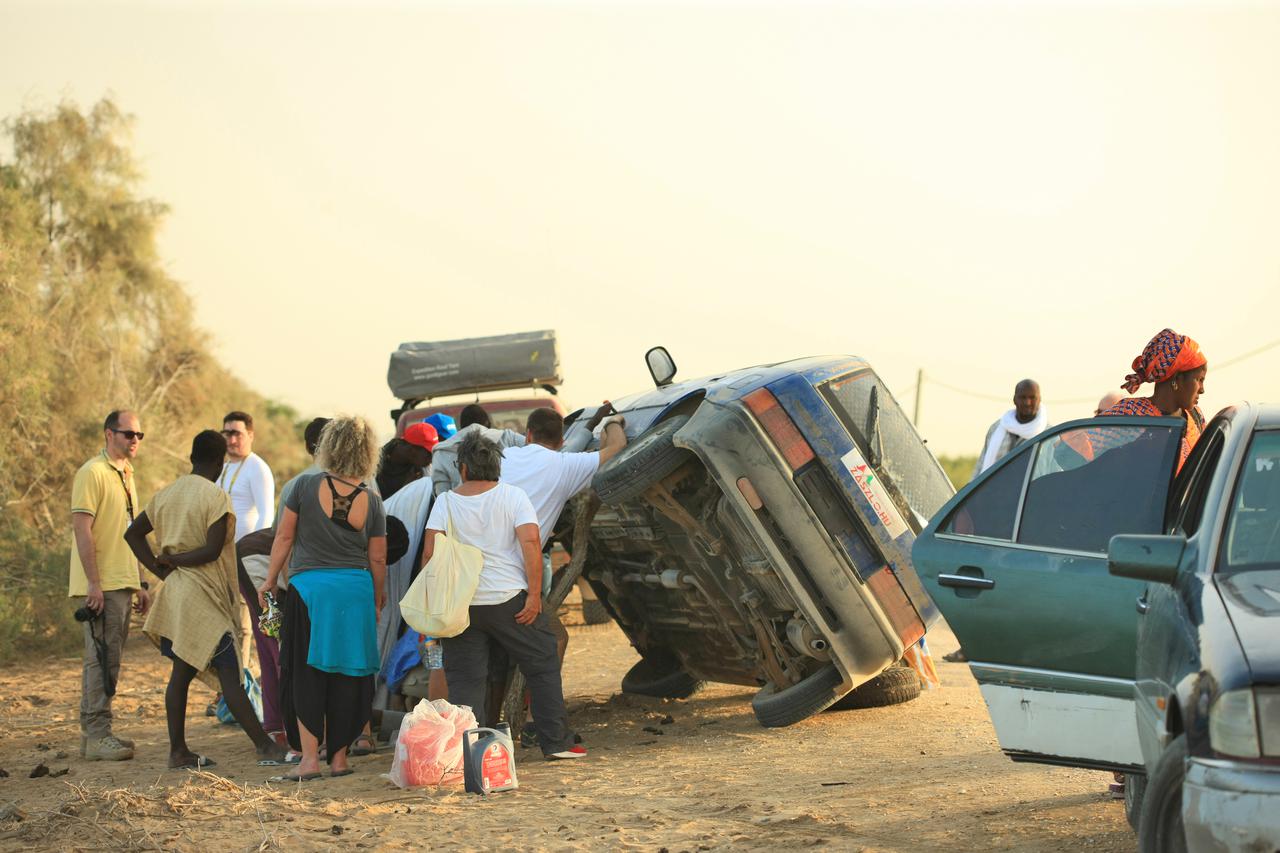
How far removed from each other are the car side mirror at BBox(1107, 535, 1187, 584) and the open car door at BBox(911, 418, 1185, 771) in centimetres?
75

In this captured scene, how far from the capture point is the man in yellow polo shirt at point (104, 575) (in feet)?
27.6

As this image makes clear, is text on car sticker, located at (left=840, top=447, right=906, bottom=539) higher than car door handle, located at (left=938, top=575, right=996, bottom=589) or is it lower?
higher

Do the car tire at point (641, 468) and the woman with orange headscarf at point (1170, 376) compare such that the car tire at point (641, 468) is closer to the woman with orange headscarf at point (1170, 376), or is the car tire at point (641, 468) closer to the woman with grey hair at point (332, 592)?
the woman with grey hair at point (332, 592)

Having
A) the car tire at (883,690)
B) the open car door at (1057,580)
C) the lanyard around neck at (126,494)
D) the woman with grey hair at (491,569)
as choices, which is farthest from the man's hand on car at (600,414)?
the open car door at (1057,580)

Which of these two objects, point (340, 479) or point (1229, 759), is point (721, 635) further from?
point (1229, 759)

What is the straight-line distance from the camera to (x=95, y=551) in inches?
335

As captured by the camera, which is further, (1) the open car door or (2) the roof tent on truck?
(2) the roof tent on truck

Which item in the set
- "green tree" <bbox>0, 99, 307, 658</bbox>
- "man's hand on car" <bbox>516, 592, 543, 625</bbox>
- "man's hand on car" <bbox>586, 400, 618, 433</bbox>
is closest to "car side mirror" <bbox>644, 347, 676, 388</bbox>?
"man's hand on car" <bbox>586, 400, 618, 433</bbox>

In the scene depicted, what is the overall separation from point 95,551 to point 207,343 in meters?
17.8

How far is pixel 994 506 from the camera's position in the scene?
5.65 meters

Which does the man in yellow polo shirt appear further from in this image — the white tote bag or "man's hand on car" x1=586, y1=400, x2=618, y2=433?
"man's hand on car" x1=586, y1=400, x2=618, y2=433

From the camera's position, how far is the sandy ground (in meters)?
5.74

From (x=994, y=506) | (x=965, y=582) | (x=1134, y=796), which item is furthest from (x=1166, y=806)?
(x=994, y=506)

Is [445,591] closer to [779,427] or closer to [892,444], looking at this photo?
[779,427]
